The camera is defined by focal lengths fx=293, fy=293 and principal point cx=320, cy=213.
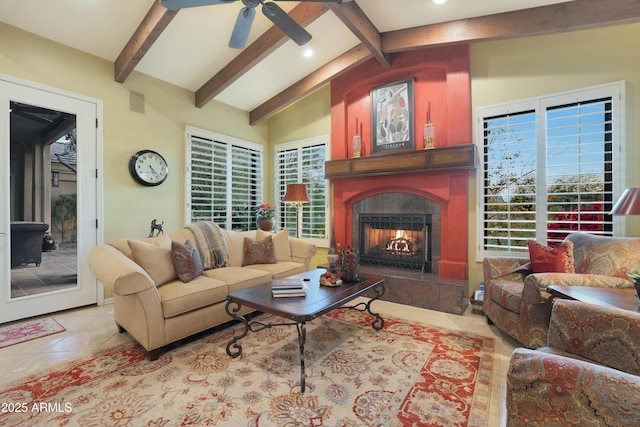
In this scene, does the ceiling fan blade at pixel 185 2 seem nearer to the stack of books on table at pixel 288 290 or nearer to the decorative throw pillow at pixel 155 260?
the decorative throw pillow at pixel 155 260

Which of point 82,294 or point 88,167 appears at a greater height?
point 88,167

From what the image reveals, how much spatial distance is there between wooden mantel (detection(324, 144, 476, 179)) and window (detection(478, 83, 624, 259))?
38cm

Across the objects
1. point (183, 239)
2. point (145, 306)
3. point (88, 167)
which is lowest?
point (145, 306)

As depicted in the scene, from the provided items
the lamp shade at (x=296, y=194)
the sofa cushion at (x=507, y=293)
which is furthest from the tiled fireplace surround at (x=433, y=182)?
the lamp shade at (x=296, y=194)

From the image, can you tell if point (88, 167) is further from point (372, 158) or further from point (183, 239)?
point (372, 158)

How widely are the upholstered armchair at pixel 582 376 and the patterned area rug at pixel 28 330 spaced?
385 cm

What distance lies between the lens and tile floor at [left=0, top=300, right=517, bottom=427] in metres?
2.14

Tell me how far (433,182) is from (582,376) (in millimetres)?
3197

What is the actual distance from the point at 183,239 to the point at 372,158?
9.18 feet

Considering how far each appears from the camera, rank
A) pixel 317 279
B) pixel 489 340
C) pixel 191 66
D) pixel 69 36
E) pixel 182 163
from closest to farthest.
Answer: pixel 489 340 < pixel 317 279 < pixel 69 36 < pixel 191 66 < pixel 182 163

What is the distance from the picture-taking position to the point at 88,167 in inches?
142

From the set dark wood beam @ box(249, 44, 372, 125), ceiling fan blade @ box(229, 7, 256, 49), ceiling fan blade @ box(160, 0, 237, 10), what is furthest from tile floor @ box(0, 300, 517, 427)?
dark wood beam @ box(249, 44, 372, 125)

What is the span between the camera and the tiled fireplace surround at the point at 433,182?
373cm

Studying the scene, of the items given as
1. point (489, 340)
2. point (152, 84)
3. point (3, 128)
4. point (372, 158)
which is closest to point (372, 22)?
point (372, 158)
